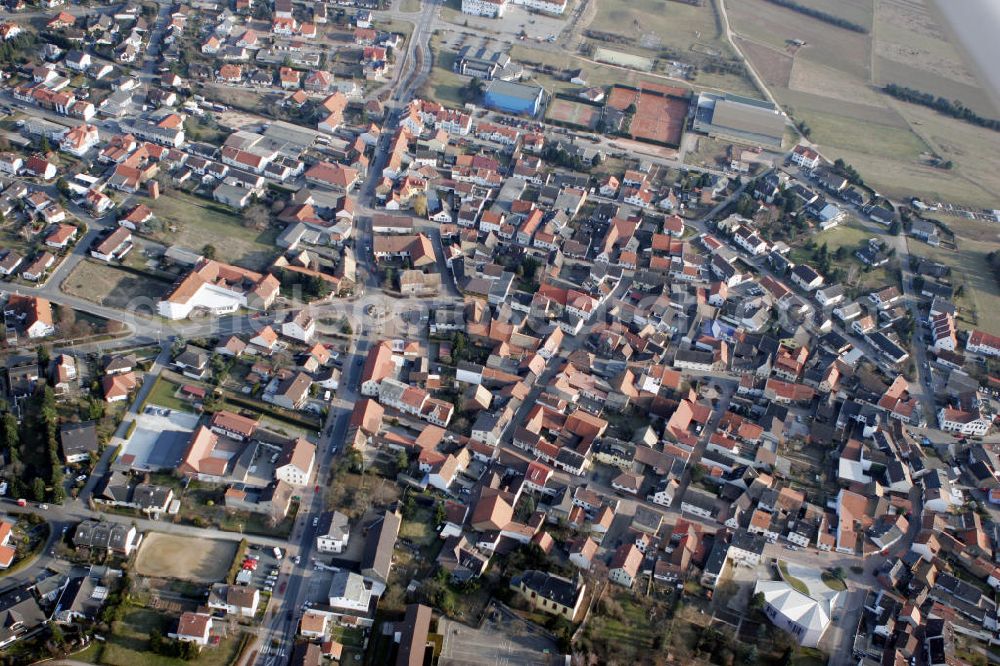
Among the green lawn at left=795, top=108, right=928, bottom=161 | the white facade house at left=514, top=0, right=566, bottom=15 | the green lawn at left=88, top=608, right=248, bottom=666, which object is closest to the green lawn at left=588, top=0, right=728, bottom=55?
the white facade house at left=514, top=0, right=566, bottom=15

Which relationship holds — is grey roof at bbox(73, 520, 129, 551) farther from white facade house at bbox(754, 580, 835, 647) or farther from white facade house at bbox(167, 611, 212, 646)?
white facade house at bbox(754, 580, 835, 647)

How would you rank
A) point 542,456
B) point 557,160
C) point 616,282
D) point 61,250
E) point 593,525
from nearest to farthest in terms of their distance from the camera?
1. point 593,525
2. point 542,456
3. point 61,250
4. point 616,282
5. point 557,160

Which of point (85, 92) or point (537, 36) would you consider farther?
point (537, 36)

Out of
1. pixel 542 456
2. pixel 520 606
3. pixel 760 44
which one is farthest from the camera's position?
pixel 760 44

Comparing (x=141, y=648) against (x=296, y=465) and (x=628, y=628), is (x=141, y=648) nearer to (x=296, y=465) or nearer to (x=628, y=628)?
(x=296, y=465)

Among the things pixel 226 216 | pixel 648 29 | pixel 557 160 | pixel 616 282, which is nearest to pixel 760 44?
pixel 648 29

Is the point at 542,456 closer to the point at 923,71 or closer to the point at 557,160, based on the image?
the point at 557,160

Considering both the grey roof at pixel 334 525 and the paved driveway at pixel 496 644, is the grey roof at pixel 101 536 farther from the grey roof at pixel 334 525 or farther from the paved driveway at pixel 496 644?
the paved driveway at pixel 496 644
